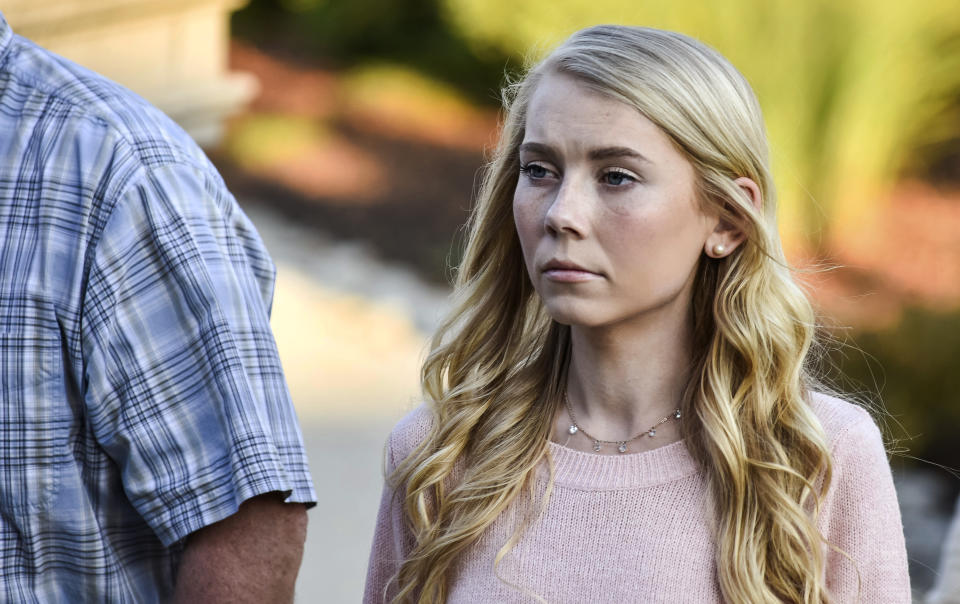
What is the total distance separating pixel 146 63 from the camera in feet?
21.6

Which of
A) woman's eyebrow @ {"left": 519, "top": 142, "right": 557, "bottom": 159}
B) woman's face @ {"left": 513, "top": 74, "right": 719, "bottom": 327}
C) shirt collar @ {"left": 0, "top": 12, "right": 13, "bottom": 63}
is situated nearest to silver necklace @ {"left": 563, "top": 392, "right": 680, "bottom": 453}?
woman's face @ {"left": 513, "top": 74, "right": 719, "bottom": 327}

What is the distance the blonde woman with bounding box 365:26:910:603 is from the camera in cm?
191

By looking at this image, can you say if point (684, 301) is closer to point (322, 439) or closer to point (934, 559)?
point (934, 559)

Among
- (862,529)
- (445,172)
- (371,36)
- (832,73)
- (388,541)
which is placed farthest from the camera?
(371,36)

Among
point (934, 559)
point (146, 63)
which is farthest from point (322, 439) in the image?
point (934, 559)

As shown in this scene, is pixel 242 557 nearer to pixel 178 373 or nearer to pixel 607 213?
pixel 178 373

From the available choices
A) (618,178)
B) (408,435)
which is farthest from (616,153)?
(408,435)

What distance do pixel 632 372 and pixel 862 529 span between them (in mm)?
421

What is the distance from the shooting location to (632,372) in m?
2.06

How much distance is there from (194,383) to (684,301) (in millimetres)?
790

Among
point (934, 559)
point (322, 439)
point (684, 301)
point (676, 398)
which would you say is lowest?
point (322, 439)

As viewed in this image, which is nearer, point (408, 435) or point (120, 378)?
point (120, 378)

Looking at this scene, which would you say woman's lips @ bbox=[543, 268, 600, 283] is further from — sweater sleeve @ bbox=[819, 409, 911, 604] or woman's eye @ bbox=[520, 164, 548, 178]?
sweater sleeve @ bbox=[819, 409, 911, 604]

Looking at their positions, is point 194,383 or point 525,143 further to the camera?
point 525,143
